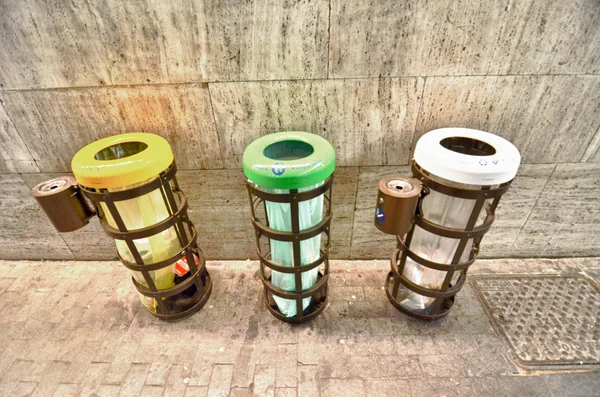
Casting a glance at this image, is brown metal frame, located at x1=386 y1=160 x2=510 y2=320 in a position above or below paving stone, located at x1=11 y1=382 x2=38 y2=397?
above

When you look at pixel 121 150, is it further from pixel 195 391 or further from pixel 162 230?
pixel 195 391

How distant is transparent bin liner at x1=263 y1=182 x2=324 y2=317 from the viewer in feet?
7.17

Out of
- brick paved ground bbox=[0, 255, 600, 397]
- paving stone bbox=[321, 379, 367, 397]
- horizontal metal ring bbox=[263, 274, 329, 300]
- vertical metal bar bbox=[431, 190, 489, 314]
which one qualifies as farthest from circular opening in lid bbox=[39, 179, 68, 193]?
vertical metal bar bbox=[431, 190, 489, 314]

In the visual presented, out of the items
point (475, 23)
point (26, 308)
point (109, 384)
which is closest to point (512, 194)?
point (475, 23)

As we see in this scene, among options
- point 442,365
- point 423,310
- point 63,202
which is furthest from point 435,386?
point 63,202

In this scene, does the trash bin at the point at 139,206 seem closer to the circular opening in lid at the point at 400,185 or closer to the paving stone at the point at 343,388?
the paving stone at the point at 343,388

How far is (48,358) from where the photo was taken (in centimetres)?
262

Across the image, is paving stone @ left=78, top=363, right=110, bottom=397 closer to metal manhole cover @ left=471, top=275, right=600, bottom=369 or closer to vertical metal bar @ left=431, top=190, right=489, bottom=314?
vertical metal bar @ left=431, top=190, right=489, bottom=314

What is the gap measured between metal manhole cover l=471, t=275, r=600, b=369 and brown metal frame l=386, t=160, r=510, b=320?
540 millimetres

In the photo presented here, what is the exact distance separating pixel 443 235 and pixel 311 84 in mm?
1571

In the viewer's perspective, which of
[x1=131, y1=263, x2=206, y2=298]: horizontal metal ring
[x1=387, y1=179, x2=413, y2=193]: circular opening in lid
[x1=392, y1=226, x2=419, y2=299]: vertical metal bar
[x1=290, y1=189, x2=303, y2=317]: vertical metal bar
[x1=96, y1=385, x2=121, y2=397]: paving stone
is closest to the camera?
[x1=290, y1=189, x2=303, y2=317]: vertical metal bar

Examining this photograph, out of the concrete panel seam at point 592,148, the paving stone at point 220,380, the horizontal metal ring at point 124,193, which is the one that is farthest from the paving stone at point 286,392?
the concrete panel seam at point 592,148

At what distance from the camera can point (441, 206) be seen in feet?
7.58

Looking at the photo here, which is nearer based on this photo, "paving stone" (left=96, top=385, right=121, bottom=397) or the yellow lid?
the yellow lid
